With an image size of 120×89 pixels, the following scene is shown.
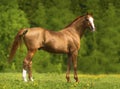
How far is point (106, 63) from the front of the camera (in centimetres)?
5950

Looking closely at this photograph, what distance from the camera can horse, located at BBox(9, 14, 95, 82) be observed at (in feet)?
56.5

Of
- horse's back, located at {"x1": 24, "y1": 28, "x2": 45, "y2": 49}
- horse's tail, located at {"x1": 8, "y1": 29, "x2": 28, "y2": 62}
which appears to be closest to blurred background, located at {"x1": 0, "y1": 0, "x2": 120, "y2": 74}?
horse's tail, located at {"x1": 8, "y1": 29, "x2": 28, "y2": 62}

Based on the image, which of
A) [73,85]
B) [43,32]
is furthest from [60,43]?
[73,85]

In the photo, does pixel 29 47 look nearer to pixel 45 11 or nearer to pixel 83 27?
pixel 83 27

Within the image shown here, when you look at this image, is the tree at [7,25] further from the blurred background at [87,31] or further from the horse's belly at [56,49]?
the horse's belly at [56,49]

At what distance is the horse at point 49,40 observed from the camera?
17219mm

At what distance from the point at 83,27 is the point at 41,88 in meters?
4.30

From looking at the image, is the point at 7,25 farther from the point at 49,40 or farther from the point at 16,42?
the point at 49,40

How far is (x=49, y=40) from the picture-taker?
17.5 m

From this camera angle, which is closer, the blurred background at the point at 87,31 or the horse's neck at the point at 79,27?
the horse's neck at the point at 79,27

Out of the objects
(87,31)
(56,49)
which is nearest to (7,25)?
(87,31)

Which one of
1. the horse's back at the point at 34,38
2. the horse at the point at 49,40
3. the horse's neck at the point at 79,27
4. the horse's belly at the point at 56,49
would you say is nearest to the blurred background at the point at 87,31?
the horse's neck at the point at 79,27

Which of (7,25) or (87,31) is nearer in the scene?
(7,25)

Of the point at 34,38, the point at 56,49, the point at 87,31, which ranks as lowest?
the point at 56,49
